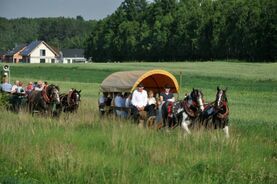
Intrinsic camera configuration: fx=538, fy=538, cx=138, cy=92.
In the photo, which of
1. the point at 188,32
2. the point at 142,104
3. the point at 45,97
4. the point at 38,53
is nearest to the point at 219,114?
the point at 142,104

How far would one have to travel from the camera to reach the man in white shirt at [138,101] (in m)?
16.3

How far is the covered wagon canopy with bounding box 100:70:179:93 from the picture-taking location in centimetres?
1730

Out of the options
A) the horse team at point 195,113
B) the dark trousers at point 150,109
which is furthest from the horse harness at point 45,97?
the horse team at point 195,113

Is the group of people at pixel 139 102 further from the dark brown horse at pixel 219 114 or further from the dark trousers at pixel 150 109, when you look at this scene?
the dark brown horse at pixel 219 114

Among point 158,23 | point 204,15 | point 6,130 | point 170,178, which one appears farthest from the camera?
point 158,23

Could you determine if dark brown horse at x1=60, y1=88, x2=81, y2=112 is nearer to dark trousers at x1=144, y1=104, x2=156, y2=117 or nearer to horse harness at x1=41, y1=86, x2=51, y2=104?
horse harness at x1=41, y1=86, x2=51, y2=104

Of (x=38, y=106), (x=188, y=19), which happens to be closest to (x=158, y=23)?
(x=188, y=19)

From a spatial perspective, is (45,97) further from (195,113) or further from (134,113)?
(195,113)

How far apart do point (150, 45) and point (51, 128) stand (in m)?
80.0

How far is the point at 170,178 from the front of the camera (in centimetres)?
803

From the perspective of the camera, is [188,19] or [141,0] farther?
[141,0]

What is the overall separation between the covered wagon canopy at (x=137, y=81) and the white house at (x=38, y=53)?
336 ft

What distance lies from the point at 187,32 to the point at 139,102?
73.7 m

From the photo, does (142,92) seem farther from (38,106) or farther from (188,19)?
(188,19)
